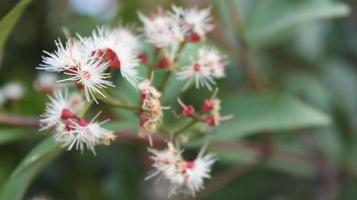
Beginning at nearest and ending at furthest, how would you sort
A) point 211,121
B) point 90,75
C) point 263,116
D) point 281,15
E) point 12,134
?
point 90,75 < point 211,121 < point 12,134 < point 263,116 < point 281,15

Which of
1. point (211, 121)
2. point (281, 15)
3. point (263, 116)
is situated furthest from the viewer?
point (281, 15)

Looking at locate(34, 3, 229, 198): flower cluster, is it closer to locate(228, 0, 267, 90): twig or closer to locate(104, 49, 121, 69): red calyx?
locate(104, 49, 121, 69): red calyx

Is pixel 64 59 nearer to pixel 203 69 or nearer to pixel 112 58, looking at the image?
pixel 112 58

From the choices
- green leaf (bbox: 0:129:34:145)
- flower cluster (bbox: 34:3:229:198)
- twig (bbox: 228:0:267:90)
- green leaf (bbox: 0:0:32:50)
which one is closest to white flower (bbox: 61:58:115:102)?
flower cluster (bbox: 34:3:229:198)

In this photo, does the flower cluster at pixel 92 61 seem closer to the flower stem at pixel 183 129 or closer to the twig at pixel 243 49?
the flower stem at pixel 183 129

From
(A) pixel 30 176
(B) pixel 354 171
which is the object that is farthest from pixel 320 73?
(A) pixel 30 176

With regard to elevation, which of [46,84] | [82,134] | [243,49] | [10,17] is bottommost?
[82,134]

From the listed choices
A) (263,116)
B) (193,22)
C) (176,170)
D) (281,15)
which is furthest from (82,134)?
(281,15)

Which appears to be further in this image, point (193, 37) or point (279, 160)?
point (279, 160)
